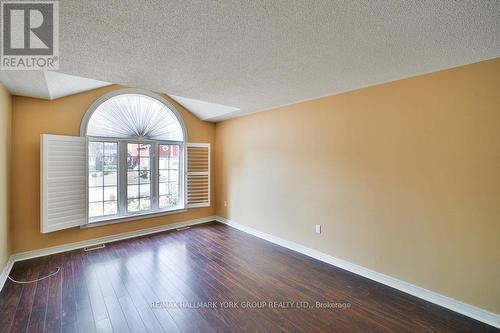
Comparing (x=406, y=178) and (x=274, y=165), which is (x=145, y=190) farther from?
(x=406, y=178)

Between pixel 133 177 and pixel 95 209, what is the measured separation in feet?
2.64

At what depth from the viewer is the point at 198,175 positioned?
196 inches

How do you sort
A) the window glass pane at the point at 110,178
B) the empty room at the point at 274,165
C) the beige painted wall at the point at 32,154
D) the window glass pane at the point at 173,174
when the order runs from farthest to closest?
the window glass pane at the point at 173,174 < the window glass pane at the point at 110,178 < the beige painted wall at the point at 32,154 < the empty room at the point at 274,165

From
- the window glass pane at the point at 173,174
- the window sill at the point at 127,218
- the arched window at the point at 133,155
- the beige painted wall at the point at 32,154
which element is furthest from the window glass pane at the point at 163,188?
the beige painted wall at the point at 32,154

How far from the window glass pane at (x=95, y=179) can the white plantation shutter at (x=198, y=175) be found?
62.8 inches

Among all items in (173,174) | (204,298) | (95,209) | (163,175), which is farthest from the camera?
(173,174)

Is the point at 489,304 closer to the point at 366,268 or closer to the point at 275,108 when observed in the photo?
the point at 366,268

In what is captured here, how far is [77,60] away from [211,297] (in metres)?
2.64

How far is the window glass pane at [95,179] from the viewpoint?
380 cm

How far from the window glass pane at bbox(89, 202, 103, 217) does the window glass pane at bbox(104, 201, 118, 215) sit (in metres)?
0.08

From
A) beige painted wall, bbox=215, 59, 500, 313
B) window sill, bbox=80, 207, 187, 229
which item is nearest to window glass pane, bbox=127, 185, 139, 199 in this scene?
window sill, bbox=80, 207, 187, 229

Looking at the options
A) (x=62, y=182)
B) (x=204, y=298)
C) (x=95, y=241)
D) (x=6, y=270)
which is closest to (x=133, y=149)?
(x=62, y=182)

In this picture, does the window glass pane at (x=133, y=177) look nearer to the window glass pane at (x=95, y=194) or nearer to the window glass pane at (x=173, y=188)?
the window glass pane at (x=95, y=194)

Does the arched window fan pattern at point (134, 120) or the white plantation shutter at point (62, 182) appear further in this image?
the arched window fan pattern at point (134, 120)
